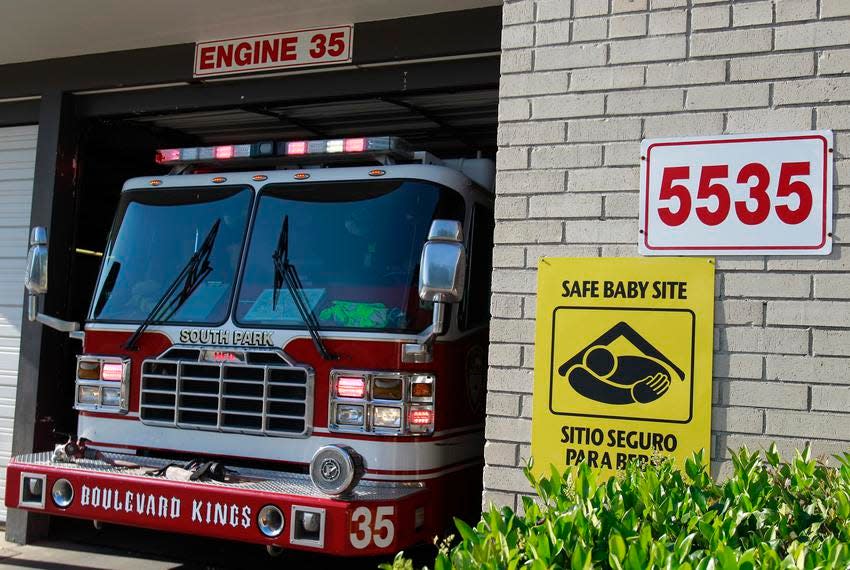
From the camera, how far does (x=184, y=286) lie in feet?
17.9

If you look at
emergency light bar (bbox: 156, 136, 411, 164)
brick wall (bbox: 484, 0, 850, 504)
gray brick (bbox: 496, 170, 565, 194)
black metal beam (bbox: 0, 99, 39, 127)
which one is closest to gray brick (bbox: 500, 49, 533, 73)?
brick wall (bbox: 484, 0, 850, 504)

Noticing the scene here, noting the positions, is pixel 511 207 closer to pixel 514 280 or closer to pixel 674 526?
pixel 514 280

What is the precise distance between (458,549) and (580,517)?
0.34m

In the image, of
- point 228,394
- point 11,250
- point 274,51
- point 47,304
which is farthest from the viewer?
point 11,250

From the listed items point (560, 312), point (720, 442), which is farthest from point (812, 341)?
point (560, 312)

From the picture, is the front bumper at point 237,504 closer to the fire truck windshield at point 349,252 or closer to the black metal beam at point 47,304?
the fire truck windshield at point 349,252

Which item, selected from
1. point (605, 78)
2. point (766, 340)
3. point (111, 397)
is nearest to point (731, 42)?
point (605, 78)

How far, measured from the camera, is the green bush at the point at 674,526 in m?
2.02

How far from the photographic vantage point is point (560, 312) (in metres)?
3.95

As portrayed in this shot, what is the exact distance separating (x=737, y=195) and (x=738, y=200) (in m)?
0.02

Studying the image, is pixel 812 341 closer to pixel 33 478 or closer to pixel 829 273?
pixel 829 273

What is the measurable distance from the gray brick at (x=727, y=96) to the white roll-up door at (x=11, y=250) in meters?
5.80

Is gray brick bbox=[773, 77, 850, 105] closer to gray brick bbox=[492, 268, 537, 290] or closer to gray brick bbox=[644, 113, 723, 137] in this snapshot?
gray brick bbox=[644, 113, 723, 137]

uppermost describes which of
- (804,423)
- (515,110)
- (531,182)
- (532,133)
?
(515,110)
